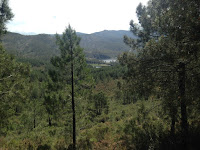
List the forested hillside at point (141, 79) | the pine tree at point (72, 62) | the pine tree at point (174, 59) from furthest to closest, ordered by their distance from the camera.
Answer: the pine tree at point (72, 62), the forested hillside at point (141, 79), the pine tree at point (174, 59)

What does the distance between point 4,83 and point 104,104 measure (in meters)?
38.1

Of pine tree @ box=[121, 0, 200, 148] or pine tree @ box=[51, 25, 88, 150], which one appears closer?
pine tree @ box=[121, 0, 200, 148]

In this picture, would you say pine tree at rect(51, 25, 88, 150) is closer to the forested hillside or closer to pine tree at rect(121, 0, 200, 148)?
the forested hillside

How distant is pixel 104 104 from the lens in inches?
1689

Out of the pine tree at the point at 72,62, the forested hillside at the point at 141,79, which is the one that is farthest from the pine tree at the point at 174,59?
the pine tree at the point at 72,62

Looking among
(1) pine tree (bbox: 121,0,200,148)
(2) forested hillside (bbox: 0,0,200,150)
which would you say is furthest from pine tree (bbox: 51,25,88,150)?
(1) pine tree (bbox: 121,0,200,148)

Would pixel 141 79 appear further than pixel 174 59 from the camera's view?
Yes

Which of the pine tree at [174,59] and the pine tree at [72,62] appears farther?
the pine tree at [72,62]

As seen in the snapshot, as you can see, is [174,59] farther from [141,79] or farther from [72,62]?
[72,62]

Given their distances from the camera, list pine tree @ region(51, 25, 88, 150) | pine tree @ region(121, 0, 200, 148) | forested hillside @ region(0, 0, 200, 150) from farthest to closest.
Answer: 1. pine tree @ region(51, 25, 88, 150)
2. forested hillside @ region(0, 0, 200, 150)
3. pine tree @ region(121, 0, 200, 148)

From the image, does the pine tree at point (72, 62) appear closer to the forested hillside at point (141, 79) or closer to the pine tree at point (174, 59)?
the forested hillside at point (141, 79)

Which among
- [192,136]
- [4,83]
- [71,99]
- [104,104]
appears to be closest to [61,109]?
[71,99]

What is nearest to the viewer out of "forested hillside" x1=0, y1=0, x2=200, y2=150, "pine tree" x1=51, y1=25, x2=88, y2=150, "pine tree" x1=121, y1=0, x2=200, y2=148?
"pine tree" x1=121, y1=0, x2=200, y2=148

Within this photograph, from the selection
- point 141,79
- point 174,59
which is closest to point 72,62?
point 141,79
